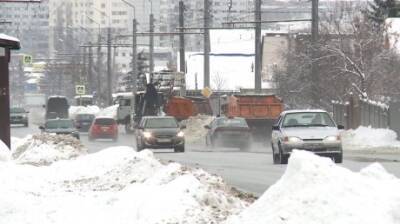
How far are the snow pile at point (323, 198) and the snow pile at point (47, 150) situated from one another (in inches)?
610

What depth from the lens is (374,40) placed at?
45375mm

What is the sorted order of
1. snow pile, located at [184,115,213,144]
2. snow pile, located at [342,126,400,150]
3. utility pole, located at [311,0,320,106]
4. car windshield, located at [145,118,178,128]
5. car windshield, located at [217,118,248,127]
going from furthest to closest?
snow pile, located at [184,115,213,144]
utility pole, located at [311,0,320,106]
car windshield, located at [217,118,248,127]
car windshield, located at [145,118,178,128]
snow pile, located at [342,126,400,150]

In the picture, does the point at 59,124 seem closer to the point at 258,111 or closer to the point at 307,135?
the point at 258,111

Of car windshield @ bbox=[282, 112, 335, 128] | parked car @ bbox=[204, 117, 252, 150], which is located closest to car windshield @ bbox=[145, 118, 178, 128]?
parked car @ bbox=[204, 117, 252, 150]

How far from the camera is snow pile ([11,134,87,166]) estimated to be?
25398 millimetres

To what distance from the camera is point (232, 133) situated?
3644 cm

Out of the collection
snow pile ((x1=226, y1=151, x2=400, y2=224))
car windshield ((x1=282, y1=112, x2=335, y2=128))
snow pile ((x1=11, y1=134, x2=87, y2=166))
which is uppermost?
car windshield ((x1=282, y1=112, x2=335, y2=128))

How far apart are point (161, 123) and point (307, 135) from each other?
1342 centimetres

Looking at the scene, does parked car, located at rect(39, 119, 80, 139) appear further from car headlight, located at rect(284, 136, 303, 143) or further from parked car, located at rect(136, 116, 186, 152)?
car headlight, located at rect(284, 136, 303, 143)

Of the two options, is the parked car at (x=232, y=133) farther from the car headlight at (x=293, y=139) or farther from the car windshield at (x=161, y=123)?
the car headlight at (x=293, y=139)

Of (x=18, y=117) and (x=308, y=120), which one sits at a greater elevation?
(x=308, y=120)

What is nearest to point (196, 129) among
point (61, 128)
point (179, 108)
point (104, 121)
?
point (179, 108)

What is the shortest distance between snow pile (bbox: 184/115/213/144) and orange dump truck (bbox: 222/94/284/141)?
5306 mm

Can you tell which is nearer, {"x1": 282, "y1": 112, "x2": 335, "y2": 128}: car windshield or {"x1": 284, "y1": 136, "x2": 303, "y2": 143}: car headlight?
{"x1": 284, "y1": 136, "x2": 303, "y2": 143}: car headlight
